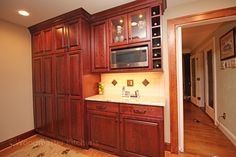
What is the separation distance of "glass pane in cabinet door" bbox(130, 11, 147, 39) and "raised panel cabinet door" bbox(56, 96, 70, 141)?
1.73 m

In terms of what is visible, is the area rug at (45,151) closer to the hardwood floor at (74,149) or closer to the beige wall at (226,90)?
the hardwood floor at (74,149)

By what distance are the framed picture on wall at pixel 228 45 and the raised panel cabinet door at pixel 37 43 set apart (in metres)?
3.81

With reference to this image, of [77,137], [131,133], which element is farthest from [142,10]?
[77,137]

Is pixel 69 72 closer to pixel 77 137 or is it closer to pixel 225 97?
pixel 77 137

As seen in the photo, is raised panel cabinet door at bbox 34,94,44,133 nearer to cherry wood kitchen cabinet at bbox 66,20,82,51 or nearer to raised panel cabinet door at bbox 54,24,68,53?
raised panel cabinet door at bbox 54,24,68,53

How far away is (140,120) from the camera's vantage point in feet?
6.07

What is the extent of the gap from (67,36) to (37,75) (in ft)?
3.95

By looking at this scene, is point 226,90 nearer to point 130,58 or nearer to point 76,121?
point 130,58

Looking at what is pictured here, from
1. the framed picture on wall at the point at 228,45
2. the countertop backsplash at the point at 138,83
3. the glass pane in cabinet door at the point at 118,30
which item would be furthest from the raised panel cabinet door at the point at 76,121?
the framed picture on wall at the point at 228,45

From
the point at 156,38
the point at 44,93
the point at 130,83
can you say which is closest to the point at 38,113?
the point at 44,93

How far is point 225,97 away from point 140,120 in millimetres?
2138

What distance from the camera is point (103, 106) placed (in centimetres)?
214

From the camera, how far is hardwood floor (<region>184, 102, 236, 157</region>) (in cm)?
216

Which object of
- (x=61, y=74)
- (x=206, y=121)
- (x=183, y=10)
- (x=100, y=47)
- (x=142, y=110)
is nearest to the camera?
(x=142, y=110)
